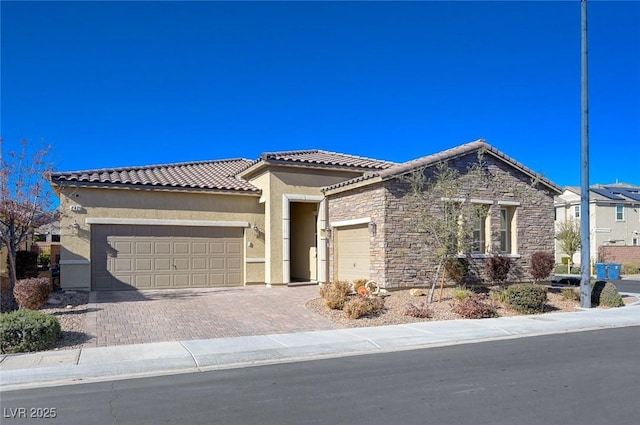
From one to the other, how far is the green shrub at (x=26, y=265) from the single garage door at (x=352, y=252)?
426 inches

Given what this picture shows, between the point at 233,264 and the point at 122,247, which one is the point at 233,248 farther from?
the point at 122,247

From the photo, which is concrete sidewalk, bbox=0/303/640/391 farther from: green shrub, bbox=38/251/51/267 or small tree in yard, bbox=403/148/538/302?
green shrub, bbox=38/251/51/267

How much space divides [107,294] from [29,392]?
965 cm

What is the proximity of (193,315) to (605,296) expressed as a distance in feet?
43.6

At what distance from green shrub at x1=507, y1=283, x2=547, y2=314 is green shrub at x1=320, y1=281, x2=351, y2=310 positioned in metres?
4.83

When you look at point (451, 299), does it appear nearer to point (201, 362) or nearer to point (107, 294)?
point (201, 362)

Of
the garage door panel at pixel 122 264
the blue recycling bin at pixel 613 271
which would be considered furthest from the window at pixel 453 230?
the blue recycling bin at pixel 613 271

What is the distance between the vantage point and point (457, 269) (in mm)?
17453

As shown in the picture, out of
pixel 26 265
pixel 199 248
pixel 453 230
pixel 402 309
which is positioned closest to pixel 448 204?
pixel 453 230

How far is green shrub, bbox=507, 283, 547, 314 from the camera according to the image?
A: 15.3 m

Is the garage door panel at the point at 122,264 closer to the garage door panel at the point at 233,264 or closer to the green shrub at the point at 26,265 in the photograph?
the green shrub at the point at 26,265

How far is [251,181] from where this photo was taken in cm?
2158

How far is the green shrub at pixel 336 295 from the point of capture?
47.2ft

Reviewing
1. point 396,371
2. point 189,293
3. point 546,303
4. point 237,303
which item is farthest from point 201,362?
point 546,303
